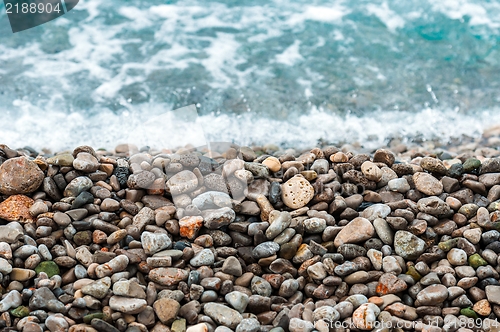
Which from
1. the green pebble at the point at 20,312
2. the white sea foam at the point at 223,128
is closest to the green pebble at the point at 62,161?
the green pebble at the point at 20,312

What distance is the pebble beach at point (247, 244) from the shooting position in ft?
6.39

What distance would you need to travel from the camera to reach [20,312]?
1863mm

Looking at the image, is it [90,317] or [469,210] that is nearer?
[90,317]

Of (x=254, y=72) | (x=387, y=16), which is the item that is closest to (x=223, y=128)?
(x=254, y=72)

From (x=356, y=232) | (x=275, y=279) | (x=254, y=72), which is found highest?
(x=356, y=232)

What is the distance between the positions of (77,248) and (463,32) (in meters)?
5.75

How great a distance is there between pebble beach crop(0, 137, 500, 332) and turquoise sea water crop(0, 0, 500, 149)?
1.54 m

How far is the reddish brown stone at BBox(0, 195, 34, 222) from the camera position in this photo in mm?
2271

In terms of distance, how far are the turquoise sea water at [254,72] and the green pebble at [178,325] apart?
2144 mm

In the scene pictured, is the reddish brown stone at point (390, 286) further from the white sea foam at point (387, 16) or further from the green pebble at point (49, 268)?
the white sea foam at point (387, 16)

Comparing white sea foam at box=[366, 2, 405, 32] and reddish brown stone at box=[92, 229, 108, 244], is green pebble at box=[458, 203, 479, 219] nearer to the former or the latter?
reddish brown stone at box=[92, 229, 108, 244]

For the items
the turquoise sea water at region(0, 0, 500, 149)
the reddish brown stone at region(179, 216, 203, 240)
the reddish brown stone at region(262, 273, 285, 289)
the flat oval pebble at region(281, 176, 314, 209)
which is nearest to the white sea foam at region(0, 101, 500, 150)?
the turquoise sea water at region(0, 0, 500, 149)

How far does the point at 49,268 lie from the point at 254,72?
364 cm

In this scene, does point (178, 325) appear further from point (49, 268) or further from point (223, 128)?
point (223, 128)
